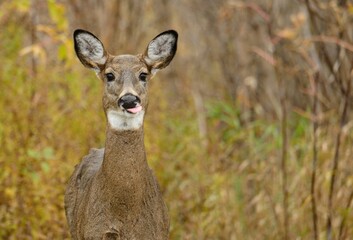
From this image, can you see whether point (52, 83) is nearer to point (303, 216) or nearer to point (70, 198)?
point (303, 216)

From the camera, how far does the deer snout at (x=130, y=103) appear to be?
414 cm

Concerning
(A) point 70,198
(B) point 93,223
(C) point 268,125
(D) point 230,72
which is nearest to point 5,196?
(A) point 70,198

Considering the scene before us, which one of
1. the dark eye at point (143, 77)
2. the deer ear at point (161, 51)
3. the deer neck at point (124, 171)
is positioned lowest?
the deer neck at point (124, 171)

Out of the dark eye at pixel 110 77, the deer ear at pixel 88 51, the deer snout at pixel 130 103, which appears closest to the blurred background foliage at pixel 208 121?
the deer ear at pixel 88 51

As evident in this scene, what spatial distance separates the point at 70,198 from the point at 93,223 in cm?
63

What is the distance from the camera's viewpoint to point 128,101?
13.6ft

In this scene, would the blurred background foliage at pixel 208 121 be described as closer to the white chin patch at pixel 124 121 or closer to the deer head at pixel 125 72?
the deer head at pixel 125 72

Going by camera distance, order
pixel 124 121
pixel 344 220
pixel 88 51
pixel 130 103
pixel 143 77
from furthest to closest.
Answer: pixel 344 220, pixel 88 51, pixel 143 77, pixel 124 121, pixel 130 103

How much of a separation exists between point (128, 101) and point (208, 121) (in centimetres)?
567

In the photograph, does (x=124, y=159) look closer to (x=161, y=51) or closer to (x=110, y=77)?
(x=110, y=77)

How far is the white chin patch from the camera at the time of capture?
14.0 feet

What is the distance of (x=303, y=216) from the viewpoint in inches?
277

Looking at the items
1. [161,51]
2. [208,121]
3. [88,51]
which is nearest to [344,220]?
[161,51]

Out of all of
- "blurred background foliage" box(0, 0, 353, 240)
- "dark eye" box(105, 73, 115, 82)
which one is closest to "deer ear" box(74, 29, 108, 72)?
"dark eye" box(105, 73, 115, 82)
